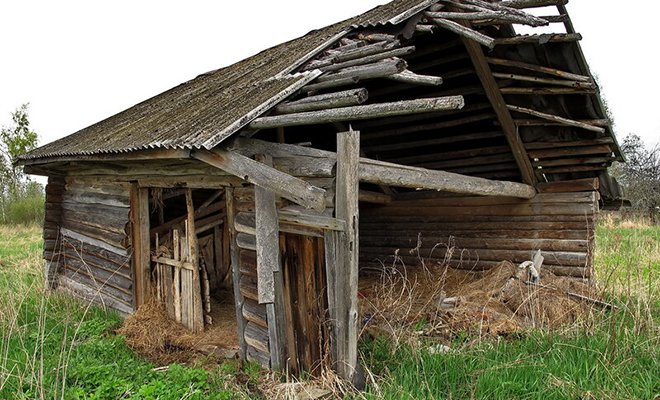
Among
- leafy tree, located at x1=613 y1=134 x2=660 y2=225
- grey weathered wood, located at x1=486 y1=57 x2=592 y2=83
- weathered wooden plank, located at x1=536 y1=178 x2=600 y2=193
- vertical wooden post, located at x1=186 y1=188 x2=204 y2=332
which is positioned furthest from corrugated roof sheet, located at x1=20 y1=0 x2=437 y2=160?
leafy tree, located at x1=613 y1=134 x2=660 y2=225

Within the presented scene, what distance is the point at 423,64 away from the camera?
20.5ft

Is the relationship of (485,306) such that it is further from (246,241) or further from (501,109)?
(246,241)

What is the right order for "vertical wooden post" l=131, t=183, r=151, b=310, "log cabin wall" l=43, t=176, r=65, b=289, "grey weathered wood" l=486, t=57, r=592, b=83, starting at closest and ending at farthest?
"grey weathered wood" l=486, t=57, r=592, b=83, "vertical wooden post" l=131, t=183, r=151, b=310, "log cabin wall" l=43, t=176, r=65, b=289

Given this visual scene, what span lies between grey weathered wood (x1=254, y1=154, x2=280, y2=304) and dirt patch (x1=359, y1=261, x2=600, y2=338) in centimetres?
113

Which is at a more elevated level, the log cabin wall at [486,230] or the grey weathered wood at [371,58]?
the grey weathered wood at [371,58]

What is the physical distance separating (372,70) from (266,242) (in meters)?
1.83

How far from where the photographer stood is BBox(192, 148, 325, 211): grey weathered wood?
147 inches

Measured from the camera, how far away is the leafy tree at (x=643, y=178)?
21.2 meters

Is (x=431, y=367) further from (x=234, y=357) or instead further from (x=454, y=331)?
(x=234, y=357)

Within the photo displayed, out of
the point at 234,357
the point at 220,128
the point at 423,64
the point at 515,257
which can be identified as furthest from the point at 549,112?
the point at 234,357

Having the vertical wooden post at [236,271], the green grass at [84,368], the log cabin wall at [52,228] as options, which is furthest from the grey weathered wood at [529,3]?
the log cabin wall at [52,228]

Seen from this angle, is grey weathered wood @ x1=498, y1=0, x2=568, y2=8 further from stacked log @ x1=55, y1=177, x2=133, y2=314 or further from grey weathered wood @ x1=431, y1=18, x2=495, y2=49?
stacked log @ x1=55, y1=177, x2=133, y2=314

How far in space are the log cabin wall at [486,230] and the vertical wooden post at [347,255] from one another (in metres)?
2.26

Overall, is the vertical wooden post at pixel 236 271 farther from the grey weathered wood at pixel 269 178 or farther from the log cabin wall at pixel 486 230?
the log cabin wall at pixel 486 230
